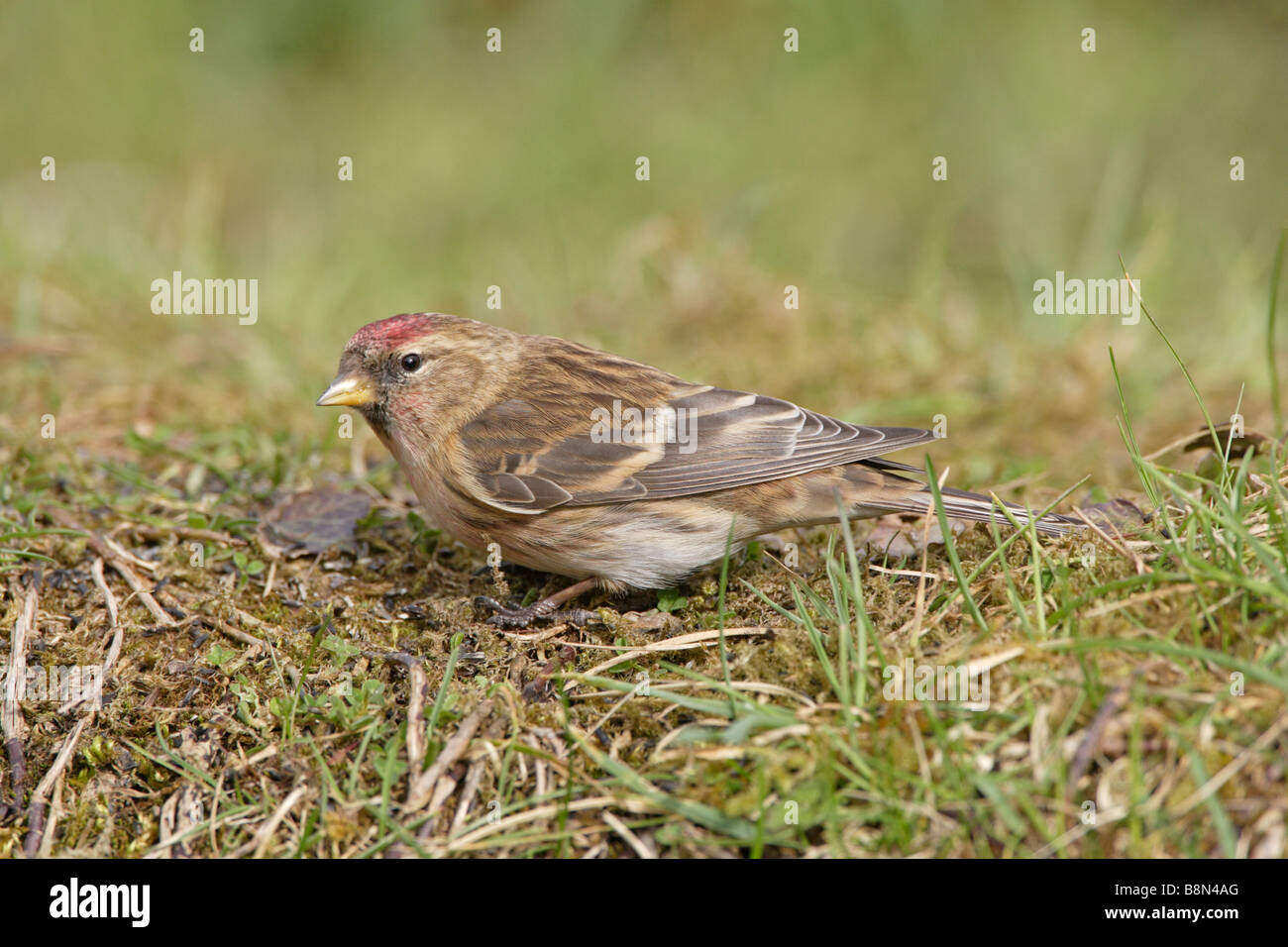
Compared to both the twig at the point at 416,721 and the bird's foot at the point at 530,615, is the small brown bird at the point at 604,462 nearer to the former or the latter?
the bird's foot at the point at 530,615

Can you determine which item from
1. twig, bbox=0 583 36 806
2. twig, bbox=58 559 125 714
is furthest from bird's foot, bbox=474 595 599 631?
twig, bbox=0 583 36 806

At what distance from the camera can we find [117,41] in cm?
1152

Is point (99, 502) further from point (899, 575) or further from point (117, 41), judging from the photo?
point (117, 41)

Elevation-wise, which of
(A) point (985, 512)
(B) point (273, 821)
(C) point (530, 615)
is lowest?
(B) point (273, 821)

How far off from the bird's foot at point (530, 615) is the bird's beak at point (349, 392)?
38.2 inches

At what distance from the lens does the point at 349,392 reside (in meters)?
4.61

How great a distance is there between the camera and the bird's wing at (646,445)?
4.35 metres

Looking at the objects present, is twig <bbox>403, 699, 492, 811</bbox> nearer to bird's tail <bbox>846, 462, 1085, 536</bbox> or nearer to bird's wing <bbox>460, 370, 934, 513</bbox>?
bird's wing <bbox>460, 370, 934, 513</bbox>

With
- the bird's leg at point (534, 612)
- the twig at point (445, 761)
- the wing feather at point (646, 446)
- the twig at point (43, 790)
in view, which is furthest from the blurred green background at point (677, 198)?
the twig at point (445, 761)

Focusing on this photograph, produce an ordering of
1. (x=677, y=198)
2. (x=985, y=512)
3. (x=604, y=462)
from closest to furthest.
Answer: (x=985, y=512) → (x=604, y=462) → (x=677, y=198)

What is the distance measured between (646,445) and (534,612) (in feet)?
2.57

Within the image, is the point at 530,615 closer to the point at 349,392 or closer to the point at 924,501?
the point at 349,392

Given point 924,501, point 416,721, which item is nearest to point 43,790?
point 416,721
